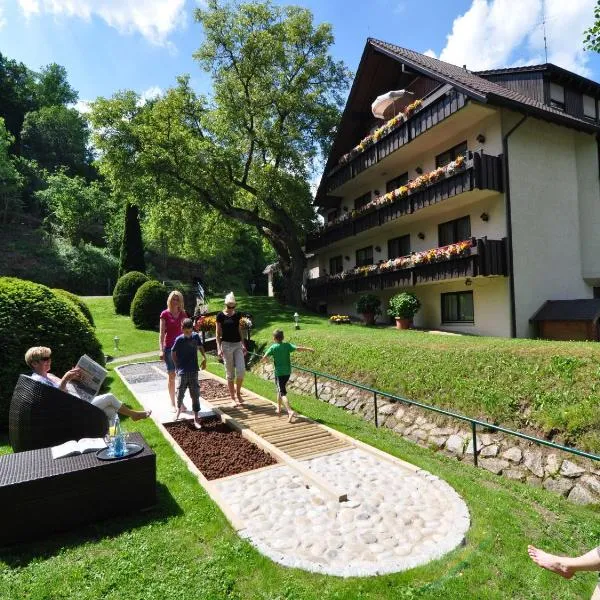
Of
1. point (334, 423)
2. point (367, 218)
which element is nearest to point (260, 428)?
point (334, 423)

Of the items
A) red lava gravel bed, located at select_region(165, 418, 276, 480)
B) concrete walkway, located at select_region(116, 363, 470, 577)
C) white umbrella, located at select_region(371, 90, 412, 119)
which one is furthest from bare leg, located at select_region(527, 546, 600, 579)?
white umbrella, located at select_region(371, 90, 412, 119)

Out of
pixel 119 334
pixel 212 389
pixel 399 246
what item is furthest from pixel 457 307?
pixel 119 334

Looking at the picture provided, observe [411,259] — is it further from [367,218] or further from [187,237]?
[187,237]

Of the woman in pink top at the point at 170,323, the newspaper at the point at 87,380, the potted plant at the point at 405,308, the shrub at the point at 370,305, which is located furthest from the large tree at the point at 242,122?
the newspaper at the point at 87,380

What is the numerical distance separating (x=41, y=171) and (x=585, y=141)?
173ft

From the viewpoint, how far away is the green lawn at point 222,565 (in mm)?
3555

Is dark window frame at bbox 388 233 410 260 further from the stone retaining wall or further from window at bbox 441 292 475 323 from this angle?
the stone retaining wall

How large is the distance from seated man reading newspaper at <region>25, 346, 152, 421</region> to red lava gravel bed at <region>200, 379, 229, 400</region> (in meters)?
4.00

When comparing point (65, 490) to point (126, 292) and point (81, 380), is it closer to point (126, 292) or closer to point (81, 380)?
point (81, 380)

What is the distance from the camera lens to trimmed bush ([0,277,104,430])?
7352 mm

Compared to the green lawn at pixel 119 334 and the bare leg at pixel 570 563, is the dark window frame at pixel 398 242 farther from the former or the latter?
the bare leg at pixel 570 563

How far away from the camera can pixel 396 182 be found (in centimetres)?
2188

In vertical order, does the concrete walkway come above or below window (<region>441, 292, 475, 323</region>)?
below

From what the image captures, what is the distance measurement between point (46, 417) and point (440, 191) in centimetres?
1501
